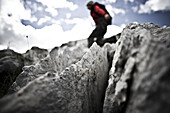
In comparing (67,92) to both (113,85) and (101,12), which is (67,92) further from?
(101,12)

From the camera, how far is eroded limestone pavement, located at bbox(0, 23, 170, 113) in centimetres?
96

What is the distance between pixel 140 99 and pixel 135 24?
2.86 meters

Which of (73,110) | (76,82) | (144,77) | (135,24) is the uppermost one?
(135,24)

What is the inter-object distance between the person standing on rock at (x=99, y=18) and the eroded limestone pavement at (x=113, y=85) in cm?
309

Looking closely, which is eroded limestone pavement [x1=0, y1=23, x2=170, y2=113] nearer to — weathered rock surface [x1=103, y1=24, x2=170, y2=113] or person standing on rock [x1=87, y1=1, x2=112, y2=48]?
weathered rock surface [x1=103, y1=24, x2=170, y2=113]

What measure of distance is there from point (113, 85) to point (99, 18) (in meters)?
4.96

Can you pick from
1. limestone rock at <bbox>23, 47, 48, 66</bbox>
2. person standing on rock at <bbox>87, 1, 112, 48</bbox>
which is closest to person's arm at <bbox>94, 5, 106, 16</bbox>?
person standing on rock at <bbox>87, 1, 112, 48</bbox>

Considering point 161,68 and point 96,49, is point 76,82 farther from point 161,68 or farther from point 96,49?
point 161,68

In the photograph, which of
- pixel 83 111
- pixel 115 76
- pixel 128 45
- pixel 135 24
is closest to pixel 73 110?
pixel 83 111

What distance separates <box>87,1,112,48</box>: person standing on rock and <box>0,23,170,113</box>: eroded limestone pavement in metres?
3.09

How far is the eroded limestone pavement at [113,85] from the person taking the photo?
958 mm

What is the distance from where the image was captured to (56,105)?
1809 millimetres

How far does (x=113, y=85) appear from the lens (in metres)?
1.99

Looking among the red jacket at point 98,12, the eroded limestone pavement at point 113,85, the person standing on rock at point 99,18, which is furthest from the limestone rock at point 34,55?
the eroded limestone pavement at point 113,85
